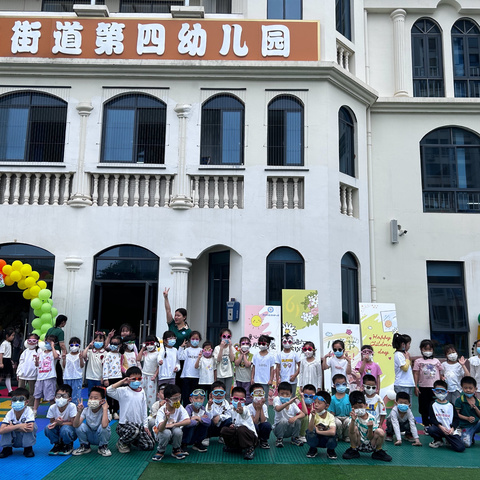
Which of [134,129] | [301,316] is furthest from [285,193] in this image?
[134,129]

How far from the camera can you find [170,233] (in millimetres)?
12797

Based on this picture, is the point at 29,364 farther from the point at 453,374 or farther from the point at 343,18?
the point at 343,18

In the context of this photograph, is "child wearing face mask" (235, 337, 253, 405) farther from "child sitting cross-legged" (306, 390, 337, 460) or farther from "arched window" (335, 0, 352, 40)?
"arched window" (335, 0, 352, 40)

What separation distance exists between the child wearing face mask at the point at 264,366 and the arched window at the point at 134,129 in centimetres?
647

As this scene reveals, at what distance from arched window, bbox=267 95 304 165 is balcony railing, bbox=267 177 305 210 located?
1.60ft

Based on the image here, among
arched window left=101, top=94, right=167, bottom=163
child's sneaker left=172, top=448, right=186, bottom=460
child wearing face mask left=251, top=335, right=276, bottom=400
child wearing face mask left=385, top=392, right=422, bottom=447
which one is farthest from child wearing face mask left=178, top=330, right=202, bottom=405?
arched window left=101, top=94, right=167, bottom=163

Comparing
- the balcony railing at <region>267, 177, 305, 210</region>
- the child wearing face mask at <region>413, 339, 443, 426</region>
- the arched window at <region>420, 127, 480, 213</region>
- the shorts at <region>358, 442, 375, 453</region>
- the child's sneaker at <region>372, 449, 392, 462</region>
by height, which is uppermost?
the arched window at <region>420, 127, 480, 213</region>

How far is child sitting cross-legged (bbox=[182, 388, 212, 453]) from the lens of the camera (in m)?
7.07

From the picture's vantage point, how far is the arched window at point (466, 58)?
1527 cm

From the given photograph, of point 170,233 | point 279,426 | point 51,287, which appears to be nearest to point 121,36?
point 170,233

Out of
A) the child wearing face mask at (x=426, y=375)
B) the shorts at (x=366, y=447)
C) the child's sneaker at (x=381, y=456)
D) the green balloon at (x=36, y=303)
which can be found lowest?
the child's sneaker at (x=381, y=456)

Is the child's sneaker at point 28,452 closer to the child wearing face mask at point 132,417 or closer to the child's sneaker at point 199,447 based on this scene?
the child wearing face mask at point 132,417

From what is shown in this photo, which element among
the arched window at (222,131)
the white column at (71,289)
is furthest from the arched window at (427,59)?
the white column at (71,289)

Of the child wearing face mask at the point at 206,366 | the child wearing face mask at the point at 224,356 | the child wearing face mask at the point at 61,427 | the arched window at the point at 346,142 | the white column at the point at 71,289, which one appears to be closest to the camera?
the child wearing face mask at the point at 61,427
